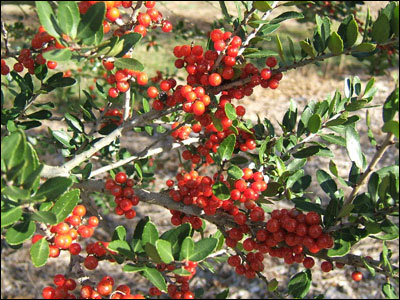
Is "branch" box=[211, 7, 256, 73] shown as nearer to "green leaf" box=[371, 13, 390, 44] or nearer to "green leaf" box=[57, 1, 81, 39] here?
"green leaf" box=[371, 13, 390, 44]

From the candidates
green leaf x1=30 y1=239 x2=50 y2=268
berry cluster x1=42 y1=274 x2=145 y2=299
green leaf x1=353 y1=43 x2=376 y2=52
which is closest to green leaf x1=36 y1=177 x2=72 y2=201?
green leaf x1=30 y1=239 x2=50 y2=268

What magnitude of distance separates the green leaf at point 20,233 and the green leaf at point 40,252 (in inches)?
4.9

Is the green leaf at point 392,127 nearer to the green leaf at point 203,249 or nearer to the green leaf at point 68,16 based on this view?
the green leaf at point 203,249

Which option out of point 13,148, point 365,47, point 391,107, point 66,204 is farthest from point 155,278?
point 365,47

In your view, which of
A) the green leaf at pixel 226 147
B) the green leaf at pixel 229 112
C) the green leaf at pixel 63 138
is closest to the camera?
the green leaf at pixel 229 112

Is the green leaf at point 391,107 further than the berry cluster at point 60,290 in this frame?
No

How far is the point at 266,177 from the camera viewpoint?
5.56ft

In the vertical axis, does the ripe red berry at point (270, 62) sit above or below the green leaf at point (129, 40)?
below

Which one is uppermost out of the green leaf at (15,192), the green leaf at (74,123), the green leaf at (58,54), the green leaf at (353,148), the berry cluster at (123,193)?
the green leaf at (58,54)

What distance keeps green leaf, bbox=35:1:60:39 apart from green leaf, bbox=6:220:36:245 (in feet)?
1.63

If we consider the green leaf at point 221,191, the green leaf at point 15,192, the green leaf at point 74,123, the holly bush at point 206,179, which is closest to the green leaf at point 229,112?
the holly bush at point 206,179

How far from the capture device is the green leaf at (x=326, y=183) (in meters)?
1.45

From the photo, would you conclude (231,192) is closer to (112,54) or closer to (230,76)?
(230,76)

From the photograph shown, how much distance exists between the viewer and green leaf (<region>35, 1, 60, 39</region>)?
3.26 feet
